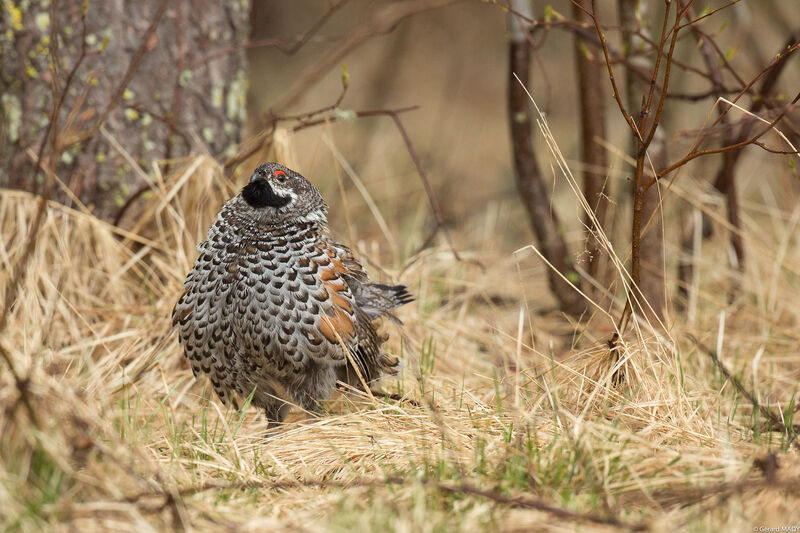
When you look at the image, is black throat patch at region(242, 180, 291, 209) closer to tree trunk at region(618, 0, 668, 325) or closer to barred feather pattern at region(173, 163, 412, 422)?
barred feather pattern at region(173, 163, 412, 422)

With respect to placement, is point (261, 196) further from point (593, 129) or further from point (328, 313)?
point (593, 129)

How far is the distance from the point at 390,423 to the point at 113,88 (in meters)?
2.37

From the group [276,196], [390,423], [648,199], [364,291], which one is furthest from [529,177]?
[390,423]

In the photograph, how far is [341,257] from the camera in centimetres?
328

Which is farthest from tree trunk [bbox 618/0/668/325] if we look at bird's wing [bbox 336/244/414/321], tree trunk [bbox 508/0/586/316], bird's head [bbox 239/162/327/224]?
bird's head [bbox 239/162/327/224]

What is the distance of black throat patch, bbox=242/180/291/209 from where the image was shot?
306 cm

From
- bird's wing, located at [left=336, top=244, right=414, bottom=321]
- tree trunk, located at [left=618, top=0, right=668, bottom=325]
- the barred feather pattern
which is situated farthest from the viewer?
tree trunk, located at [left=618, top=0, right=668, bottom=325]

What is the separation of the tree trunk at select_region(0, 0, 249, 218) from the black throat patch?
1.08 meters

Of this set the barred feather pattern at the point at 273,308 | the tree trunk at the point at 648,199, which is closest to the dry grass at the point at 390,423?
the barred feather pattern at the point at 273,308

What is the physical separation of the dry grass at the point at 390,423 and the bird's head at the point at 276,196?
77 cm

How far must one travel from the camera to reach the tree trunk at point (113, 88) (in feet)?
13.1

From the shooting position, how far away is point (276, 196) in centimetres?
309

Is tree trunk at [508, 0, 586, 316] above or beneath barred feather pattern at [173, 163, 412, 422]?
above

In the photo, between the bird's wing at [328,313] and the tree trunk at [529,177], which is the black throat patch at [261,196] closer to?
the bird's wing at [328,313]
